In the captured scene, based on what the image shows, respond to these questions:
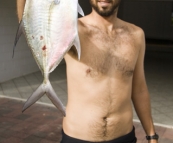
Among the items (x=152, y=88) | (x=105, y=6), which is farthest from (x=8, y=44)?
(x=105, y=6)

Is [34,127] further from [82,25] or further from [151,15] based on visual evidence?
[151,15]

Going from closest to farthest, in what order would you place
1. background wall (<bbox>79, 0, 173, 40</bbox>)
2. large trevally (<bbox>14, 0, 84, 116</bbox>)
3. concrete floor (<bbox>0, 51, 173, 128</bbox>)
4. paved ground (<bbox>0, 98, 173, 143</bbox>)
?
large trevally (<bbox>14, 0, 84, 116</bbox>)
paved ground (<bbox>0, 98, 173, 143</bbox>)
concrete floor (<bbox>0, 51, 173, 128</bbox>)
background wall (<bbox>79, 0, 173, 40</bbox>)

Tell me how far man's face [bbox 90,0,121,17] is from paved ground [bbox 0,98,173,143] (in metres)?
2.80

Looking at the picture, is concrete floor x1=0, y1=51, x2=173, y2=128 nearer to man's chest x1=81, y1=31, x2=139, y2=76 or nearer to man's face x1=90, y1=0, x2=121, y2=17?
man's chest x1=81, y1=31, x2=139, y2=76

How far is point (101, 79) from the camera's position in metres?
1.87

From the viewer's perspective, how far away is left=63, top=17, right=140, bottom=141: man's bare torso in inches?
72.2

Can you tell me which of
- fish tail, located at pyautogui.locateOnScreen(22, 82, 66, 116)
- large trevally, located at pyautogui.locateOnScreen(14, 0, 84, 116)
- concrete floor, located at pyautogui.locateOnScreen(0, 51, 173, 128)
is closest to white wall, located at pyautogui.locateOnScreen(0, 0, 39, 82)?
concrete floor, located at pyautogui.locateOnScreen(0, 51, 173, 128)

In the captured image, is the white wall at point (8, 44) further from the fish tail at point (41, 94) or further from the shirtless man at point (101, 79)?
the fish tail at point (41, 94)

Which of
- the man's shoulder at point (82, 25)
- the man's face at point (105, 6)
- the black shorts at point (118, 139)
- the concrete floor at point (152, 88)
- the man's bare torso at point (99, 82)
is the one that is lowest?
the concrete floor at point (152, 88)

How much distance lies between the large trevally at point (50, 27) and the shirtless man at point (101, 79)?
0.31 m

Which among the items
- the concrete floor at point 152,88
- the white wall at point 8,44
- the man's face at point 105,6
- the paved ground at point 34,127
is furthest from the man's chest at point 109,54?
the white wall at point 8,44

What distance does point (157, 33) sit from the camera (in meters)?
18.8

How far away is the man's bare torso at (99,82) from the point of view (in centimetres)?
183

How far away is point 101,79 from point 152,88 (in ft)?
18.9
